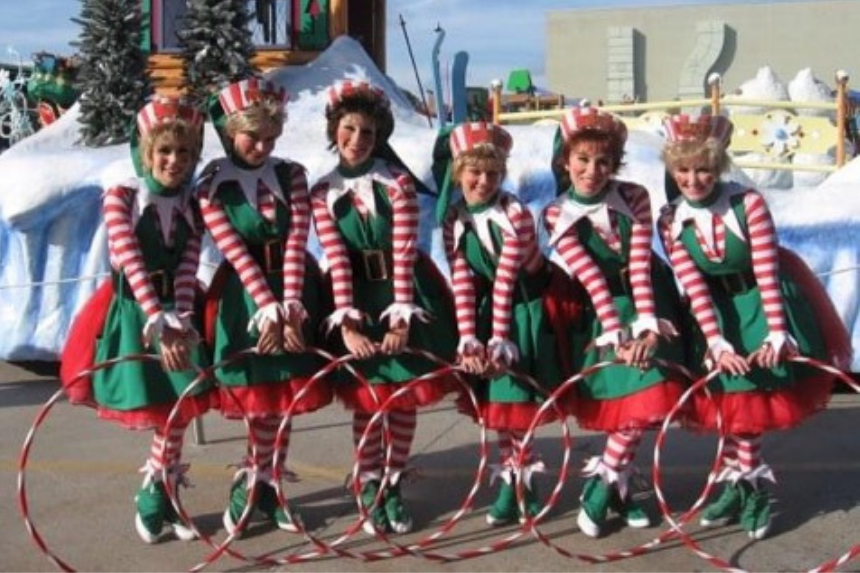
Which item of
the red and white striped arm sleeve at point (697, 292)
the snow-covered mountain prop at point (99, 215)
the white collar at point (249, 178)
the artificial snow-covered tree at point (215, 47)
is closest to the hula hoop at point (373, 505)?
the white collar at point (249, 178)

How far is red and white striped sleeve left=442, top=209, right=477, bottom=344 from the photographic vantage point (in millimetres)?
4344

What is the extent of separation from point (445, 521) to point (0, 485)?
2.19m

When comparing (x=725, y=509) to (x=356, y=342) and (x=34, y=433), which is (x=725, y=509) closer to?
(x=356, y=342)

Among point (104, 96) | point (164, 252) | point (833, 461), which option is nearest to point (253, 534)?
point (164, 252)

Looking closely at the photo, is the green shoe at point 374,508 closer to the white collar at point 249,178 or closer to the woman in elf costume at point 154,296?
the woman in elf costume at point 154,296

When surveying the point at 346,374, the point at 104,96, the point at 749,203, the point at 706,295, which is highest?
the point at 104,96

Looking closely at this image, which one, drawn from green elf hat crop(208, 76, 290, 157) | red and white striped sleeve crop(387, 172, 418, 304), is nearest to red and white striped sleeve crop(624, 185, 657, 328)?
red and white striped sleeve crop(387, 172, 418, 304)

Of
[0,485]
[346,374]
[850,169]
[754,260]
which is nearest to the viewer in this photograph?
[754,260]

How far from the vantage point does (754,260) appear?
13.8 ft

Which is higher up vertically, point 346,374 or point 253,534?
point 346,374

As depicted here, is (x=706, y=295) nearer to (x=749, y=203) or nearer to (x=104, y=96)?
(x=749, y=203)

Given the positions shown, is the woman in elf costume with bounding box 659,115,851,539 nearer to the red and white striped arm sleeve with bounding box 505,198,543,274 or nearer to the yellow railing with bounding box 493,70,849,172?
the red and white striped arm sleeve with bounding box 505,198,543,274

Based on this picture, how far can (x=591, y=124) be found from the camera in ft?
14.1

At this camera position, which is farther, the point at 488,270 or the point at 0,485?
the point at 0,485
